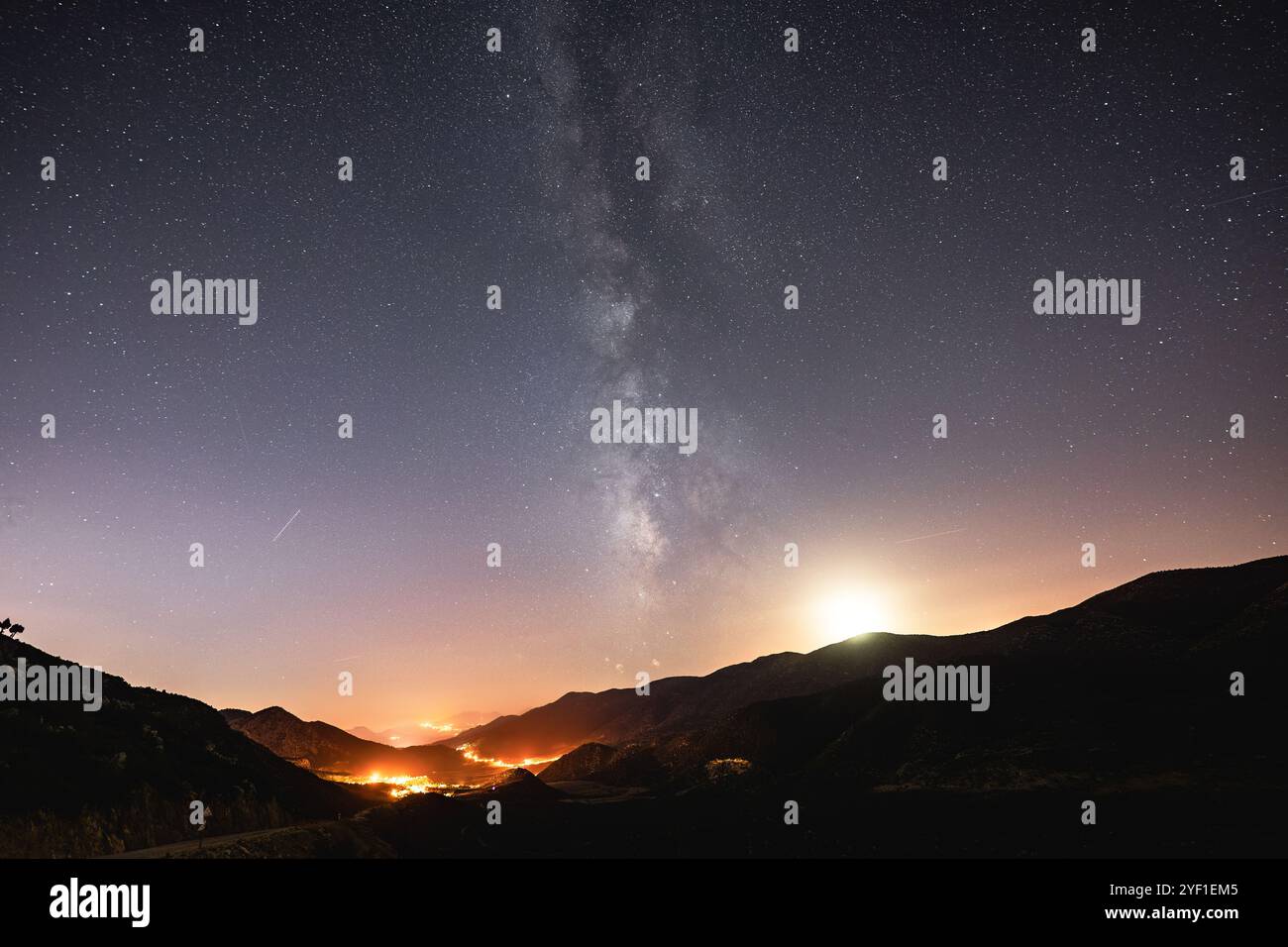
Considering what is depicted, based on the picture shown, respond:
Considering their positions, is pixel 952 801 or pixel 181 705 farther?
pixel 181 705

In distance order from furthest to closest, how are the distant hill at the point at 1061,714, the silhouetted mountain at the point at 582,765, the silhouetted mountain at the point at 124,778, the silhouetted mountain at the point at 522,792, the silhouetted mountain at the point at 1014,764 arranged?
the silhouetted mountain at the point at 582,765 → the silhouetted mountain at the point at 522,792 → the distant hill at the point at 1061,714 → the silhouetted mountain at the point at 1014,764 → the silhouetted mountain at the point at 124,778

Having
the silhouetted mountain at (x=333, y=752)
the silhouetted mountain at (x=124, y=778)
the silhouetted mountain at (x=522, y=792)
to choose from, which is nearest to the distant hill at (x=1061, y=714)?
the silhouetted mountain at (x=522, y=792)

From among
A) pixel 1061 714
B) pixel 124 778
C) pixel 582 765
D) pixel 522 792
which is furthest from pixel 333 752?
pixel 1061 714

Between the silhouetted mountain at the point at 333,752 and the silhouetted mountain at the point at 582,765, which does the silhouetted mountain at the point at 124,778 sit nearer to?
the silhouetted mountain at the point at 582,765

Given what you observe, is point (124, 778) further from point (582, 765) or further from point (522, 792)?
point (582, 765)
